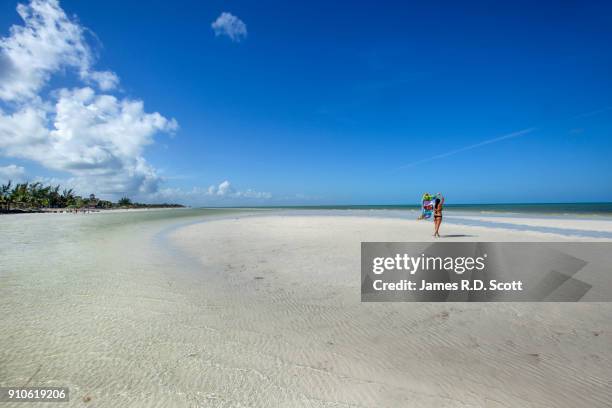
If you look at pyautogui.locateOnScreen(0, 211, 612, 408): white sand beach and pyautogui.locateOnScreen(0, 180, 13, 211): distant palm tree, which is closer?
pyautogui.locateOnScreen(0, 211, 612, 408): white sand beach

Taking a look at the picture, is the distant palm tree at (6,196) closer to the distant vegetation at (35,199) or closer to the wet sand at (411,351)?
the distant vegetation at (35,199)

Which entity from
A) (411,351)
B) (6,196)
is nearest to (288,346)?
(411,351)

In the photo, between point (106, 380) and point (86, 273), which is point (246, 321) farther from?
A: point (86, 273)

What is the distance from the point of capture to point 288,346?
409 cm

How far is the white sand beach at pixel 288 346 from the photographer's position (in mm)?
3053

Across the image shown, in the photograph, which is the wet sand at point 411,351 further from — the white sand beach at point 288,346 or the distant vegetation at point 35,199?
the distant vegetation at point 35,199

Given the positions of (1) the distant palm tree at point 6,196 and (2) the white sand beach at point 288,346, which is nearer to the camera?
(2) the white sand beach at point 288,346

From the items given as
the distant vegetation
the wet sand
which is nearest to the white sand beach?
the wet sand

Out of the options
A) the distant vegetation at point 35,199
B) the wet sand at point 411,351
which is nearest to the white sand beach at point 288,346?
the wet sand at point 411,351

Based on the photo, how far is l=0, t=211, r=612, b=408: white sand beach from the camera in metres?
3.05

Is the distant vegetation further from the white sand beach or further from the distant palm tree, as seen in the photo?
the white sand beach

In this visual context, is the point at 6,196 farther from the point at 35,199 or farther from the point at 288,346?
the point at 288,346

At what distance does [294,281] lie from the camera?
7.61 meters

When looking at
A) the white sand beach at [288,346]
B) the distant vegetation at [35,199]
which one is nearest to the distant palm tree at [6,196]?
the distant vegetation at [35,199]
